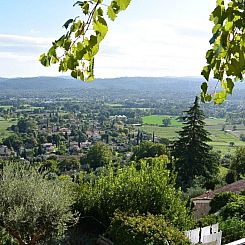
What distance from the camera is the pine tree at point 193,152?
2633cm

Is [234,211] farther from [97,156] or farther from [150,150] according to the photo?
[97,156]

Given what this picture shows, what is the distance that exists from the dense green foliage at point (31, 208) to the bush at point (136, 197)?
3.95ft

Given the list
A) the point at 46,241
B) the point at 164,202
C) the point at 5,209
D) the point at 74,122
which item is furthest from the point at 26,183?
the point at 74,122

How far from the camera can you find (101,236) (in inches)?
328

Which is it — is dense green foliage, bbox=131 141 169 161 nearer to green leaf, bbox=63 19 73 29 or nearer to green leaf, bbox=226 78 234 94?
green leaf, bbox=226 78 234 94

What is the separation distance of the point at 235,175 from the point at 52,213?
18672 millimetres

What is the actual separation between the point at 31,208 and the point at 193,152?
19.9 metres

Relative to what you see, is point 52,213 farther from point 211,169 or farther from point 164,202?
point 211,169

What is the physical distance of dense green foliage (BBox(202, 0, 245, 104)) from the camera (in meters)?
1.31

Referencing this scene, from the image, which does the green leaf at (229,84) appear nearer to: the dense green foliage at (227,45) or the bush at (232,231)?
the dense green foliage at (227,45)

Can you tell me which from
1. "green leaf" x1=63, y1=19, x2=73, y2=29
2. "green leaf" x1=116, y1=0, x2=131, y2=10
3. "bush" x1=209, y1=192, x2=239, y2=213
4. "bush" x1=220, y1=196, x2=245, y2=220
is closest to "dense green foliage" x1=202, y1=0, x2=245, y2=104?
"green leaf" x1=116, y1=0, x2=131, y2=10

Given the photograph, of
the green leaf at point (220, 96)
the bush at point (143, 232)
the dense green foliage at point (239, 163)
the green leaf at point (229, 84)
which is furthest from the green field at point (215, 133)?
the green leaf at point (229, 84)

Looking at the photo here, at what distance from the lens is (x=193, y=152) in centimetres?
2647

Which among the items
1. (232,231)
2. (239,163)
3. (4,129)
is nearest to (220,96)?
(232,231)
